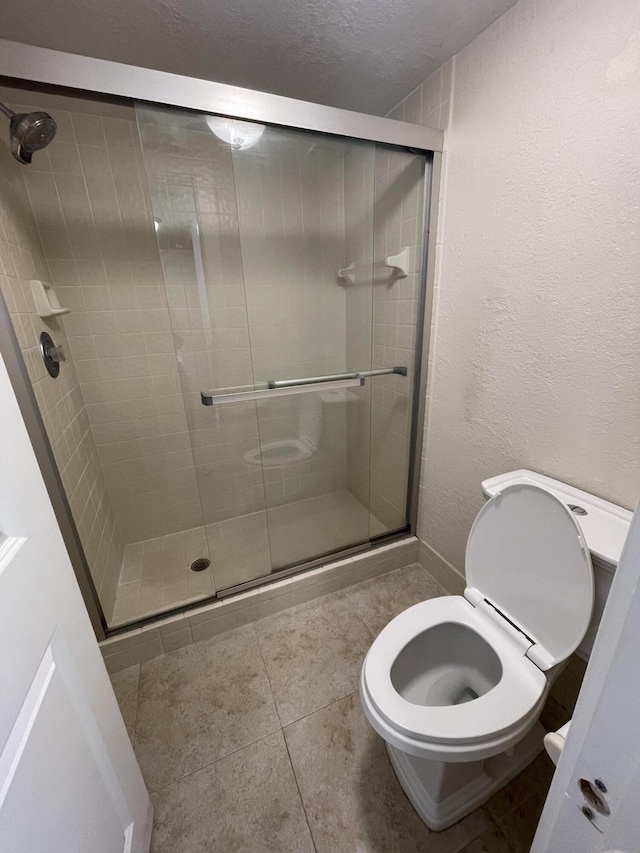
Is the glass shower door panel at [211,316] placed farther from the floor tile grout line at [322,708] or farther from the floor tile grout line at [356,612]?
the floor tile grout line at [322,708]

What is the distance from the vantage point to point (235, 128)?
114 cm

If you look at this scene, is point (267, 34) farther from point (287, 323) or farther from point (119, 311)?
point (119, 311)

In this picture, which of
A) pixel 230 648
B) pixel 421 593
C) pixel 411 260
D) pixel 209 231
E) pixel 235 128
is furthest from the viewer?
pixel 421 593

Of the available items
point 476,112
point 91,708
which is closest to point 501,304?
point 476,112

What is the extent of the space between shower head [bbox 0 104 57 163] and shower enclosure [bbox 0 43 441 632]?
5.7 inches

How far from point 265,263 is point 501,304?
3.27 feet

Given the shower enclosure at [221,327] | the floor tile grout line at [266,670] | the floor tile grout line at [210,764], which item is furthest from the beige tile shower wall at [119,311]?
the floor tile grout line at [210,764]

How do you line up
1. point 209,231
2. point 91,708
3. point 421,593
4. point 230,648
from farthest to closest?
1. point 421,593
2. point 230,648
3. point 209,231
4. point 91,708

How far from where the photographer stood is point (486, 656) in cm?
102

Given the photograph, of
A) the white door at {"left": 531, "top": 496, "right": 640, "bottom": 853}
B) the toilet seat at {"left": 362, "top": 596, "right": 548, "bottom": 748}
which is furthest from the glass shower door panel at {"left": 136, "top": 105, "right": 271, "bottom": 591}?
the white door at {"left": 531, "top": 496, "right": 640, "bottom": 853}

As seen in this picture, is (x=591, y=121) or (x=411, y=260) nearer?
(x=591, y=121)

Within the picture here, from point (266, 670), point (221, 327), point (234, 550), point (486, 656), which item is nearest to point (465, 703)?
point (486, 656)

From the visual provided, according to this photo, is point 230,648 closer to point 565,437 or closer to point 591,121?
point 565,437

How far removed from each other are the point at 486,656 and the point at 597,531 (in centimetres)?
49
